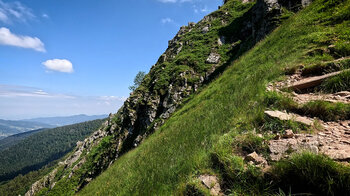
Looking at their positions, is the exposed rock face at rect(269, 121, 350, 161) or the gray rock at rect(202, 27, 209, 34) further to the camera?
the gray rock at rect(202, 27, 209, 34)

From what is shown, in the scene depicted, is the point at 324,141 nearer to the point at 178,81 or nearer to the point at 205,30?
the point at 178,81

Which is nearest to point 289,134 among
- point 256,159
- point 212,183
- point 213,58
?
point 256,159

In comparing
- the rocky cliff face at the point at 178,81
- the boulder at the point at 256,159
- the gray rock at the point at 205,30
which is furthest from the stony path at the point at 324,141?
the gray rock at the point at 205,30

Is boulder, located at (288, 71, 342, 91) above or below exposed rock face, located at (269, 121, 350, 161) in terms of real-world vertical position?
above

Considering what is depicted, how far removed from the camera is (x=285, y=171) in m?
2.04

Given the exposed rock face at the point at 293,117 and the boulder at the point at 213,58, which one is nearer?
the exposed rock face at the point at 293,117

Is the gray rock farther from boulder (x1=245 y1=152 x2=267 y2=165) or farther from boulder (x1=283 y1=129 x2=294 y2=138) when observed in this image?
boulder (x1=245 y1=152 x2=267 y2=165)

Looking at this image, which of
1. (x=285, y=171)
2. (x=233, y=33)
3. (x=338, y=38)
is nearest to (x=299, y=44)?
(x=338, y=38)

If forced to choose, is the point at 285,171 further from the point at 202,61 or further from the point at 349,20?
the point at 202,61

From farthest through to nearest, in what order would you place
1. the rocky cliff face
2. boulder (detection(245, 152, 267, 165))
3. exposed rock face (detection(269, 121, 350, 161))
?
the rocky cliff face
boulder (detection(245, 152, 267, 165))
exposed rock face (detection(269, 121, 350, 161))

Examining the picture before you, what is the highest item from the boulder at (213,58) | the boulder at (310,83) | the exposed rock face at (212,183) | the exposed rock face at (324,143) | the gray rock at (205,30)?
the gray rock at (205,30)

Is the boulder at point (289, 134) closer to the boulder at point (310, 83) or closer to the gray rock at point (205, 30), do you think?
the boulder at point (310, 83)

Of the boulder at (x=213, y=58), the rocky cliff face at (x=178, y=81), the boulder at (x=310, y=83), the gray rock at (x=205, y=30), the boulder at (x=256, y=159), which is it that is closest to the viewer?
the boulder at (x=256, y=159)

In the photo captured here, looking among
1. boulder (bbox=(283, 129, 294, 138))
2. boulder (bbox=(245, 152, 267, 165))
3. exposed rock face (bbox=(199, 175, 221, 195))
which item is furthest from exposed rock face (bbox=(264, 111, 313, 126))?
exposed rock face (bbox=(199, 175, 221, 195))
